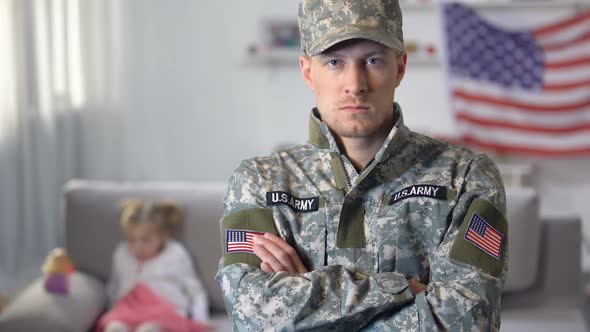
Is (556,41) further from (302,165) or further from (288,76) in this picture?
(302,165)

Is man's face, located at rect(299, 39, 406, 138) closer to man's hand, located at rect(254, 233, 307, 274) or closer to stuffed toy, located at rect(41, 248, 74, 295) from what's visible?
man's hand, located at rect(254, 233, 307, 274)

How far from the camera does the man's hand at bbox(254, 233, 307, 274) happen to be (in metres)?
1.42

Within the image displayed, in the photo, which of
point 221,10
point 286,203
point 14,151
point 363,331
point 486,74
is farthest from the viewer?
point 221,10

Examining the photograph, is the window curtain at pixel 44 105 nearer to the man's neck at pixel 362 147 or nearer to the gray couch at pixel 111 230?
the gray couch at pixel 111 230

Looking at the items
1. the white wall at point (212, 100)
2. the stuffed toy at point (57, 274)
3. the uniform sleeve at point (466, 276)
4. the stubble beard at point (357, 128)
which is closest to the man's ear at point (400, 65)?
the stubble beard at point (357, 128)

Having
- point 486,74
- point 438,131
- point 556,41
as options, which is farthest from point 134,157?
point 556,41

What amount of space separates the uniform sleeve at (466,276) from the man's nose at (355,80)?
272 mm

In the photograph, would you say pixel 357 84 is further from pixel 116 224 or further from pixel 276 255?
pixel 116 224

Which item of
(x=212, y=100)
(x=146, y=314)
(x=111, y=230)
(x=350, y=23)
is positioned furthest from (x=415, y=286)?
(x=212, y=100)

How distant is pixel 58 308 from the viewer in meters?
2.46

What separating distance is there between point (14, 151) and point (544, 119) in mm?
2741

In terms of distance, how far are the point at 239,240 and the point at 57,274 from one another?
1325 millimetres

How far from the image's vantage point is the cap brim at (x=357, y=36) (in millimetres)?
1355

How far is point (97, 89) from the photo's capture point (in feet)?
13.9
